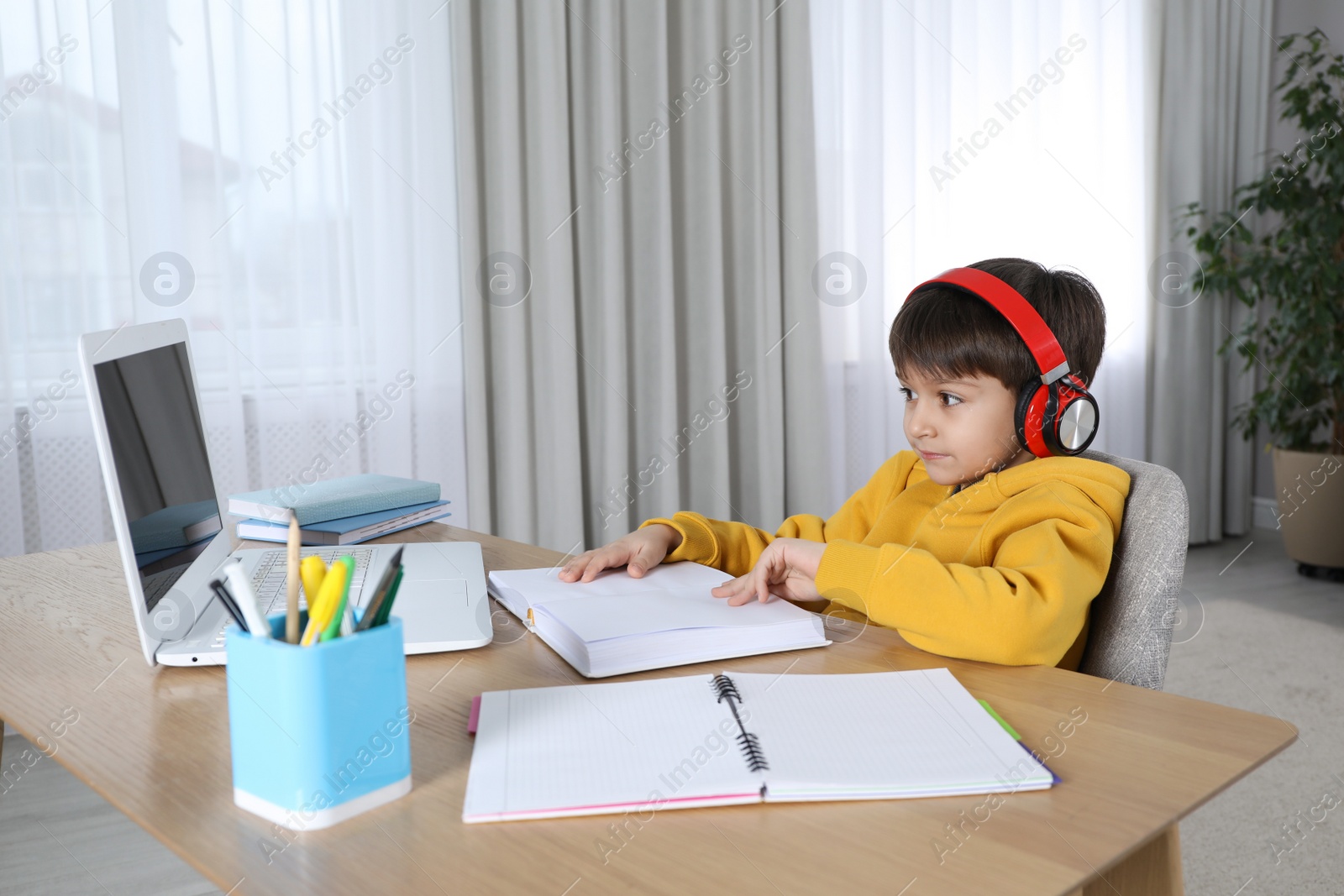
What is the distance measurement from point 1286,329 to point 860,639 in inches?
126

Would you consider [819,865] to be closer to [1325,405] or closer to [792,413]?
[792,413]

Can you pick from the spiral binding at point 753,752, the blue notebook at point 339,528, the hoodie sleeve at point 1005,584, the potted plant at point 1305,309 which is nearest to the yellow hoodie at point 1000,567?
the hoodie sleeve at point 1005,584

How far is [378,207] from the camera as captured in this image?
7.75ft

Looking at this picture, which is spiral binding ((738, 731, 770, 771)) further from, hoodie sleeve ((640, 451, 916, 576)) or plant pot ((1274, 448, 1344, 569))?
plant pot ((1274, 448, 1344, 569))

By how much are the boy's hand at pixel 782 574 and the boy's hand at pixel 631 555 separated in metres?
0.12

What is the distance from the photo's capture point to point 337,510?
1.34 metres

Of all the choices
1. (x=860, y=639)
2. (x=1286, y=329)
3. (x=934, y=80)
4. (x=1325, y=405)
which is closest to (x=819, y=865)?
(x=860, y=639)

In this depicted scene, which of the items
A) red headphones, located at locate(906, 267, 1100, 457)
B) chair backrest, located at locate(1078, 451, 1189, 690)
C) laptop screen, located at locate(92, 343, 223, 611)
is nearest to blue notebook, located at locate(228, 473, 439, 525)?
laptop screen, located at locate(92, 343, 223, 611)

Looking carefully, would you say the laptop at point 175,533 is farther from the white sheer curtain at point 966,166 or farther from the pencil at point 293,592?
the white sheer curtain at point 966,166

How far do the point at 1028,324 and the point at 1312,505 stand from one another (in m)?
2.97

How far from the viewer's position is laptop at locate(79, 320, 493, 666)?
0.80 metres

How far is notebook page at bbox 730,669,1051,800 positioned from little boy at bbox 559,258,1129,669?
86mm

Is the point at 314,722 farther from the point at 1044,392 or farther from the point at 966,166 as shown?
the point at 966,166

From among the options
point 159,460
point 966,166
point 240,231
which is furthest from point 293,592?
point 966,166
